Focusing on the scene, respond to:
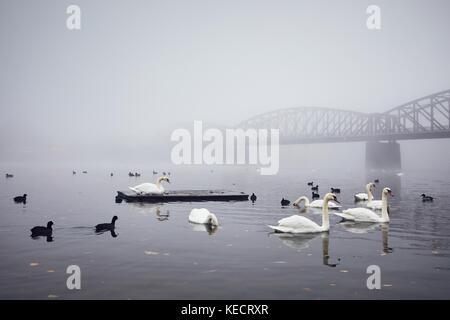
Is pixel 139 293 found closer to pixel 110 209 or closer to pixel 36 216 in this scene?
pixel 36 216

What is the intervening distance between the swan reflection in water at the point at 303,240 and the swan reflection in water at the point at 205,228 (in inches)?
120

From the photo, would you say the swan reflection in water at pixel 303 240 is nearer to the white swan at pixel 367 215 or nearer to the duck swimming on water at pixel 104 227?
the white swan at pixel 367 215

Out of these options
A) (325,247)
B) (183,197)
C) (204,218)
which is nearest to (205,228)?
(204,218)

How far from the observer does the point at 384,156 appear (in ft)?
537

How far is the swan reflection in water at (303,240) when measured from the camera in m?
16.1

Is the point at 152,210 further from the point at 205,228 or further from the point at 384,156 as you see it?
the point at 384,156

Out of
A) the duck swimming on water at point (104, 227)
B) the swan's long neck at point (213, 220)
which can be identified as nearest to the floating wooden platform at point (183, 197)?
the swan's long neck at point (213, 220)

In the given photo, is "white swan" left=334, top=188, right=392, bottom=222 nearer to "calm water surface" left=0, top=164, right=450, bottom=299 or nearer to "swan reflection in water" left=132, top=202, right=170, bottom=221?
"calm water surface" left=0, top=164, right=450, bottom=299

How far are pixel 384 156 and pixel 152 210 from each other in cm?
14682

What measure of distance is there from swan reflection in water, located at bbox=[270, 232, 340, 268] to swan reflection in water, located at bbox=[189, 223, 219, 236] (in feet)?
10.0

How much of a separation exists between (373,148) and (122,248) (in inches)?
6398
